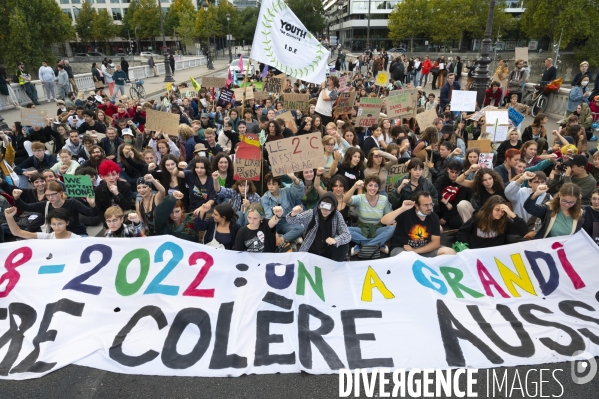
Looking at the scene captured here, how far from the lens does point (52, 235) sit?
493 centimetres

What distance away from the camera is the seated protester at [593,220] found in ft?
15.7

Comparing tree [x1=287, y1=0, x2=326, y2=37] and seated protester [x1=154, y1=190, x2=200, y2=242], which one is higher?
tree [x1=287, y1=0, x2=326, y2=37]

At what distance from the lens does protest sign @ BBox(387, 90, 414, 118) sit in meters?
9.78

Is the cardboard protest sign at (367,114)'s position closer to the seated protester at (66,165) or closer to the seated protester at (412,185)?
the seated protester at (412,185)

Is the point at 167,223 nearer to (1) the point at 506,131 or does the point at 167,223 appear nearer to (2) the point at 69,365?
(2) the point at 69,365

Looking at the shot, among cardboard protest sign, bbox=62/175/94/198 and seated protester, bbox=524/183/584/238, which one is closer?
seated protester, bbox=524/183/584/238

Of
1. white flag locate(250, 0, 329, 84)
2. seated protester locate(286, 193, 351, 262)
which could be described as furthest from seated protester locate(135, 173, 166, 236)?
white flag locate(250, 0, 329, 84)

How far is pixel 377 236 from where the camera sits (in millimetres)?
5641

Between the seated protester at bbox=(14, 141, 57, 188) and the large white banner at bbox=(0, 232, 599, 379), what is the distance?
11.9ft

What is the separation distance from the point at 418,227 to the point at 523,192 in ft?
5.37

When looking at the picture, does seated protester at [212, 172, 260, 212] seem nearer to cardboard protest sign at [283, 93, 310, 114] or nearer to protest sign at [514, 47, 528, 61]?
cardboard protest sign at [283, 93, 310, 114]

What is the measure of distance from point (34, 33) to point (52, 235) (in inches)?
1563

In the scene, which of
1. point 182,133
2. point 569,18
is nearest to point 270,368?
point 182,133

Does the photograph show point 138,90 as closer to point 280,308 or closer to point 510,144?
point 510,144
